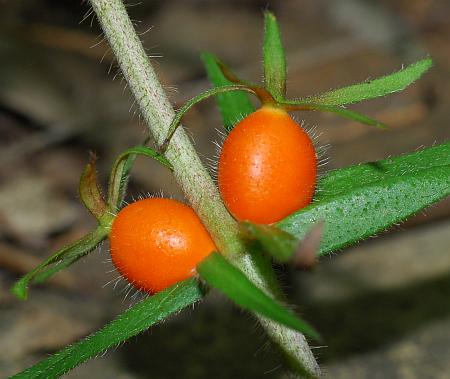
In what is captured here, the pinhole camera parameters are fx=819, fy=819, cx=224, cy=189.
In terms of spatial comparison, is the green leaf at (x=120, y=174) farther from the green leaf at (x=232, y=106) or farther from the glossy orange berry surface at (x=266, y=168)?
the green leaf at (x=232, y=106)

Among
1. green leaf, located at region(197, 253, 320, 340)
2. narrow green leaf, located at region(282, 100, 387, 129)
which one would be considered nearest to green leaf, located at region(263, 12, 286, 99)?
narrow green leaf, located at region(282, 100, 387, 129)

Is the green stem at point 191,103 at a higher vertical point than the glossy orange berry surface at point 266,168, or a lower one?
higher

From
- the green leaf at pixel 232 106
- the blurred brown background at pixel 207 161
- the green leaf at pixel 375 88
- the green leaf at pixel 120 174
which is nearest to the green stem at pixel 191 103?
the green leaf at pixel 120 174

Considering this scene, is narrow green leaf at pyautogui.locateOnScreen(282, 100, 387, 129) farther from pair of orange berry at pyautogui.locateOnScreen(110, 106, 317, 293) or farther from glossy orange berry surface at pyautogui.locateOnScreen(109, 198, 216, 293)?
glossy orange berry surface at pyautogui.locateOnScreen(109, 198, 216, 293)

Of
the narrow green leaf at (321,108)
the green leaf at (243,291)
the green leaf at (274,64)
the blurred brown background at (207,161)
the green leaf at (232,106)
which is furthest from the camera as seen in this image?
the blurred brown background at (207,161)

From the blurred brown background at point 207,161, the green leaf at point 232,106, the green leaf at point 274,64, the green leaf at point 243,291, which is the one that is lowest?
the blurred brown background at point 207,161

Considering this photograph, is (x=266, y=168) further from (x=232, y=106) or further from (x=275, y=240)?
(x=232, y=106)
